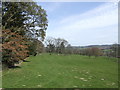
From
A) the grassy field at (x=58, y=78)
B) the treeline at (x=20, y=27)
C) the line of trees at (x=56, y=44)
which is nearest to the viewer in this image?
the grassy field at (x=58, y=78)

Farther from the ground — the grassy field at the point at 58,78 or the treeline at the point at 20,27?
the treeline at the point at 20,27

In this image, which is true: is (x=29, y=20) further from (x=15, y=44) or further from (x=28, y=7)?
(x=15, y=44)

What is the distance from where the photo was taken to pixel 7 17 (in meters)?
12.4

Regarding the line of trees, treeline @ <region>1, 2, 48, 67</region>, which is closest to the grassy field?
treeline @ <region>1, 2, 48, 67</region>

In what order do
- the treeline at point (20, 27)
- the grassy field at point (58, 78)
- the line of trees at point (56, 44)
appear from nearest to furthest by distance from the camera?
the grassy field at point (58, 78)
the treeline at point (20, 27)
the line of trees at point (56, 44)

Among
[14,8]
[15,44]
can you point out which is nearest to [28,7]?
[14,8]

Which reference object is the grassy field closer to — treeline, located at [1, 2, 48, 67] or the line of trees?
treeline, located at [1, 2, 48, 67]

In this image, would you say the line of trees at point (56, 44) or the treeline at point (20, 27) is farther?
the line of trees at point (56, 44)

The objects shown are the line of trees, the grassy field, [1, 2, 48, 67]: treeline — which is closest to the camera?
the grassy field

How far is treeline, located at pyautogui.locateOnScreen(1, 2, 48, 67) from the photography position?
9516mm

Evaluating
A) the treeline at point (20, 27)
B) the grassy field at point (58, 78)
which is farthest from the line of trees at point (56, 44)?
the grassy field at point (58, 78)

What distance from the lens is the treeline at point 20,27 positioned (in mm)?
9516

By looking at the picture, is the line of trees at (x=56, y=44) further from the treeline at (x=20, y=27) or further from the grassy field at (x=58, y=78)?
the grassy field at (x=58, y=78)

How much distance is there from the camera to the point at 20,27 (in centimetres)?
1319
